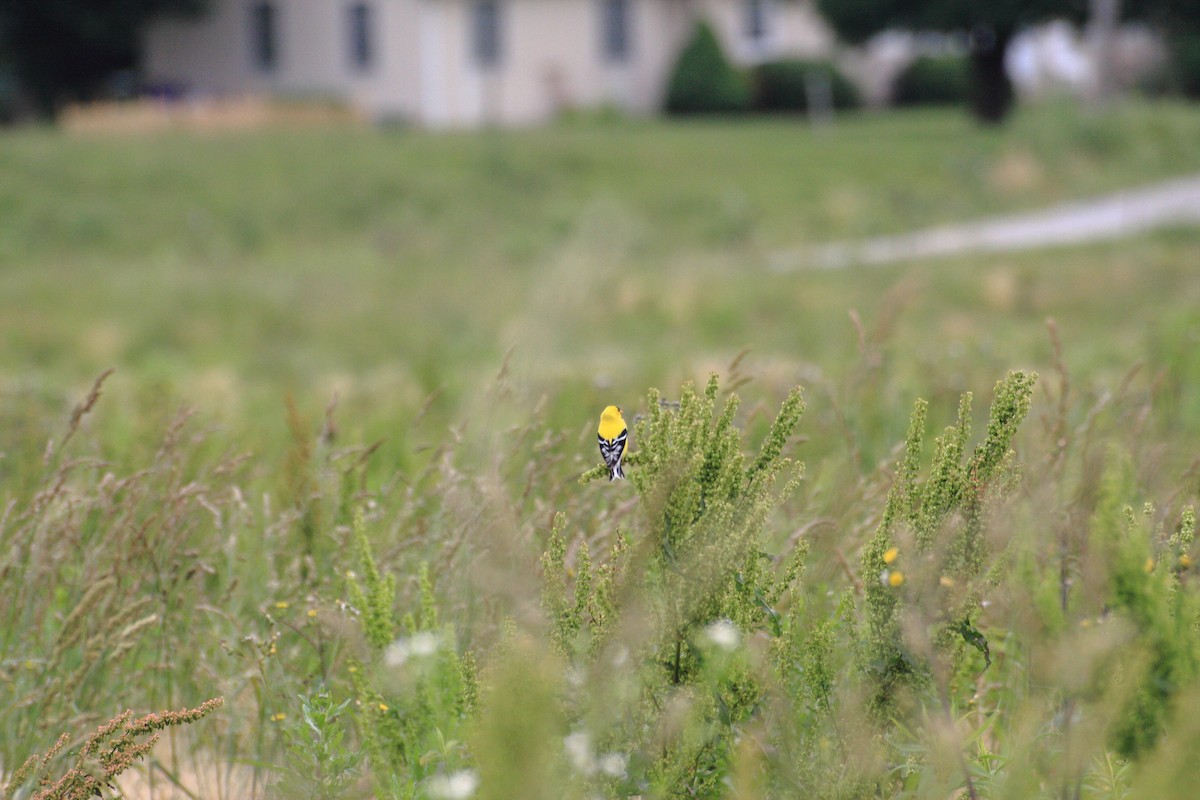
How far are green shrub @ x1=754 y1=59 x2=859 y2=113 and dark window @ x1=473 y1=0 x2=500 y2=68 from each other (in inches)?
288

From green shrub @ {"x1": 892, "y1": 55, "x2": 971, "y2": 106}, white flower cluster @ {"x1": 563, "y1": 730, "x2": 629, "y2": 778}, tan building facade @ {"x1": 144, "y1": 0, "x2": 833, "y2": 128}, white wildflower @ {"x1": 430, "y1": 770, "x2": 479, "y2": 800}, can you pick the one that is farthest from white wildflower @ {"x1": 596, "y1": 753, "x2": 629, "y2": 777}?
green shrub @ {"x1": 892, "y1": 55, "x2": 971, "y2": 106}

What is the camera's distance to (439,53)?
32.7 meters

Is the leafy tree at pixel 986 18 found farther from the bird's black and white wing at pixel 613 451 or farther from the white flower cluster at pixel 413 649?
the white flower cluster at pixel 413 649

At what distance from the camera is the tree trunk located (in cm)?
2928

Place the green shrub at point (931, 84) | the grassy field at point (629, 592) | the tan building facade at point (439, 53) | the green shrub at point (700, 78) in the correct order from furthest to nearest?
the green shrub at point (931, 84) → the green shrub at point (700, 78) → the tan building facade at point (439, 53) → the grassy field at point (629, 592)

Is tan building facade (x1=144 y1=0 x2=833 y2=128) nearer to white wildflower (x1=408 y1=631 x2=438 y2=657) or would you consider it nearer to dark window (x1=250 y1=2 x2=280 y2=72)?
dark window (x1=250 y1=2 x2=280 y2=72)

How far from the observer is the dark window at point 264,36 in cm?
3481

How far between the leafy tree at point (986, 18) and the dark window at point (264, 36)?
1394 cm

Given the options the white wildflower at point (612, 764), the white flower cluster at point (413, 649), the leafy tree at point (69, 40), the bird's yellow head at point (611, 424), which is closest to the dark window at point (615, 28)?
the leafy tree at point (69, 40)

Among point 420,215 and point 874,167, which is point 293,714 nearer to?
point 420,215

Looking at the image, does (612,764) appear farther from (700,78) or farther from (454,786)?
(700,78)

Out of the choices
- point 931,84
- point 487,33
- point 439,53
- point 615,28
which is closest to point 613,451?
point 439,53

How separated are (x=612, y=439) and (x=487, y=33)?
32.9 metres

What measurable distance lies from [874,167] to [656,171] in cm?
374
